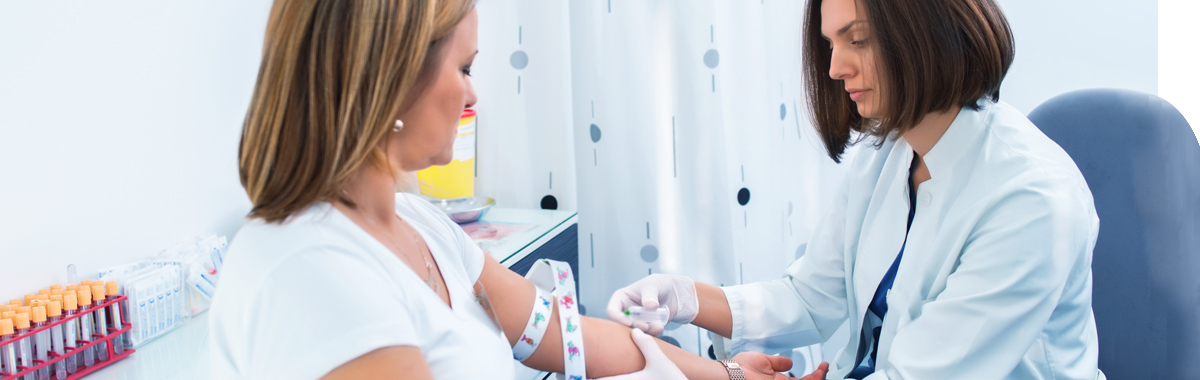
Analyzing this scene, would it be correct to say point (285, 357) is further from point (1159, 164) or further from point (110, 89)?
point (1159, 164)

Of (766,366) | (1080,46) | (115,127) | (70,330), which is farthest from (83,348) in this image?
(1080,46)

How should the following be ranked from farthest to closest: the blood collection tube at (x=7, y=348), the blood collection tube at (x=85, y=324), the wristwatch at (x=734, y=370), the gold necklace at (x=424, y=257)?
the wristwatch at (x=734, y=370), the blood collection tube at (x=85, y=324), the blood collection tube at (x=7, y=348), the gold necklace at (x=424, y=257)

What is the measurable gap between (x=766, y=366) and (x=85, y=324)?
1093mm

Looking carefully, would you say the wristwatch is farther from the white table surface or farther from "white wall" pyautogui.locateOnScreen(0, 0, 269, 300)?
"white wall" pyautogui.locateOnScreen(0, 0, 269, 300)

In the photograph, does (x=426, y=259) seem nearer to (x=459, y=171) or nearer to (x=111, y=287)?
(x=111, y=287)

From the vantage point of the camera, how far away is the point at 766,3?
6.15ft

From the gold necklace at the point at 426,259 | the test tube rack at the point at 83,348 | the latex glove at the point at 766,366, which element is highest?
the gold necklace at the point at 426,259

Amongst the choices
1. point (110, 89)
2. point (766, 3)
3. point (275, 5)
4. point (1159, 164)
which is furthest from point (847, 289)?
point (110, 89)

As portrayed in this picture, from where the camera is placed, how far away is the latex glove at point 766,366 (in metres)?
1.35

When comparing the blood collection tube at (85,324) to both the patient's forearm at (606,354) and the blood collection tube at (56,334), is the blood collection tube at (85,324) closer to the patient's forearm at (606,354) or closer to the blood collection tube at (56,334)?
the blood collection tube at (56,334)

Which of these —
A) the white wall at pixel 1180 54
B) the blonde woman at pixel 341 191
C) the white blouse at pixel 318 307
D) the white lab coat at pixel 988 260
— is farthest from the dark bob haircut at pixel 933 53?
the white wall at pixel 1180 54

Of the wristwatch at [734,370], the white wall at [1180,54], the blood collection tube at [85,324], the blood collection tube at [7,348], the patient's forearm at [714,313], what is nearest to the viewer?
the blood collection tube at [7,348]

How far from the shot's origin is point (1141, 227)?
1.22 meters

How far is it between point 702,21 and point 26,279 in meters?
1.45
